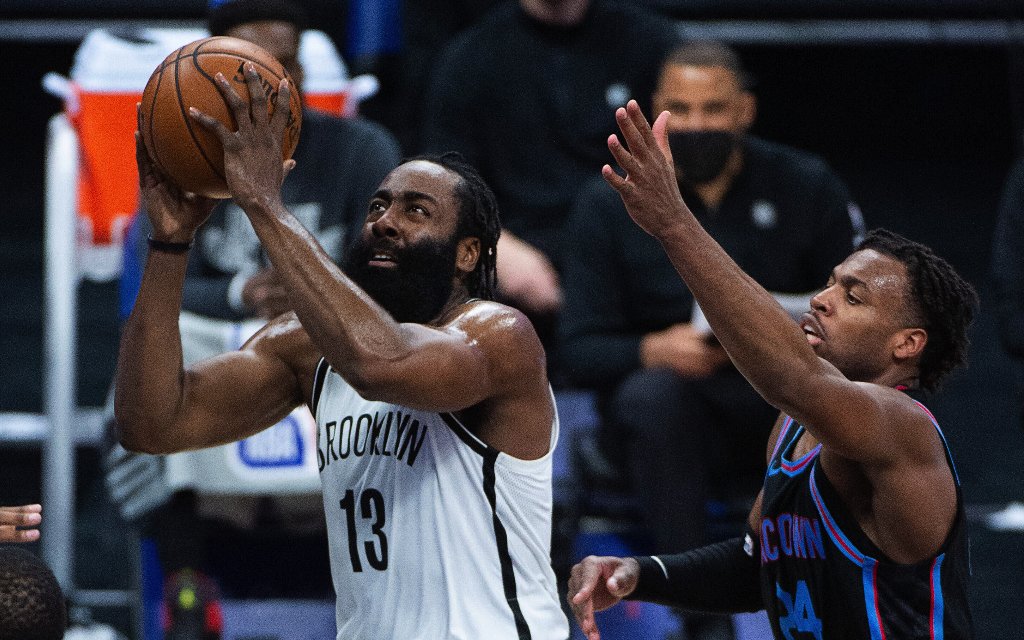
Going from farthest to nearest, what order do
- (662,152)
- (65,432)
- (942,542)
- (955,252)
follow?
(955,252) → (65,432) → (942,542) → (662,152)

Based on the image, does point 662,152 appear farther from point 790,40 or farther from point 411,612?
point 790,40

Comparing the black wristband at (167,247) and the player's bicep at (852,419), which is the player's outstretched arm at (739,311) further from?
the black wristband at (167,247)

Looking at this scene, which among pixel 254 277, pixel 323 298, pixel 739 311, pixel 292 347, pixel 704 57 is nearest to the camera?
pixel 739 311

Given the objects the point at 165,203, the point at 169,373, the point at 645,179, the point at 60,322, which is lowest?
the point at 60,322

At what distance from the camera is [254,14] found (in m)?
5.17

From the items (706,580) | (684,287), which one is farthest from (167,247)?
(684,287)

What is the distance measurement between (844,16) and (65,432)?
431 cm

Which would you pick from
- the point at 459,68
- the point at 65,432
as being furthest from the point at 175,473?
the point at 459,68

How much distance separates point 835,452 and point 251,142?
1.27 metres

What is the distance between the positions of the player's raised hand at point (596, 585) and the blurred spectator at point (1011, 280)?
2.68m

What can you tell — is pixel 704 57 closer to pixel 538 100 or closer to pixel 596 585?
pixel 538 100

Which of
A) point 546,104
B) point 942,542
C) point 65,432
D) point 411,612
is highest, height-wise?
point 546,104

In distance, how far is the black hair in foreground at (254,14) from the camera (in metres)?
5.16

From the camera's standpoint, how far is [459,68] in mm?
5902
